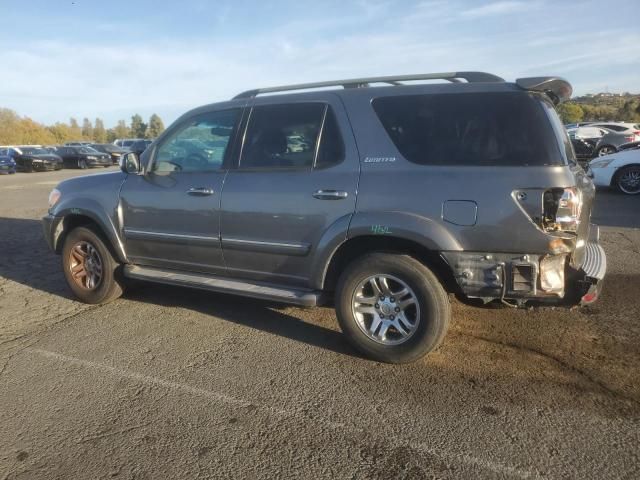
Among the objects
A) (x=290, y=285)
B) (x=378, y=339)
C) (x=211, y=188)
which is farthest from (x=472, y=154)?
(x=211, y=188)

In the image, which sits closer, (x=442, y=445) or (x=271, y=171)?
(x=442, y=445)

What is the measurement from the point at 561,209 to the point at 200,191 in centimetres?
275

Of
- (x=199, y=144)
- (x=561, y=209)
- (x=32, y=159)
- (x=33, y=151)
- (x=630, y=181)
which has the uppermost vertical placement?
(x=199, y=144)

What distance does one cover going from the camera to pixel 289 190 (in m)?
3.84

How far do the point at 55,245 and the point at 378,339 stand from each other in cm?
358

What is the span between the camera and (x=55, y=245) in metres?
5.23

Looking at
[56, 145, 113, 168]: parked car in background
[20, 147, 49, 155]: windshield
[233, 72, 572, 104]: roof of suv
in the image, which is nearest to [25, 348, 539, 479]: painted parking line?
[233, 72, 572, 104]: roof of suv

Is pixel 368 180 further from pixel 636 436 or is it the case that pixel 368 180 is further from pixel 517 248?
pixel 636 436

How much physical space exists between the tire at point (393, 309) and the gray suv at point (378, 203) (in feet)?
0.03

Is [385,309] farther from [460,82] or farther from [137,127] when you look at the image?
[137,127]

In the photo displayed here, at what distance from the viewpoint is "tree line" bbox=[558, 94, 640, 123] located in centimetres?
4206

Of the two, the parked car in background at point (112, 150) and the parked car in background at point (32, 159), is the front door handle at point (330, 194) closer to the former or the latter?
the parked car in background at point (32, 159)

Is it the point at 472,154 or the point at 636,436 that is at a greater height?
the point at 472,154

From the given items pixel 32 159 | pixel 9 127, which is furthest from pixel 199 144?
pixel 9 127
